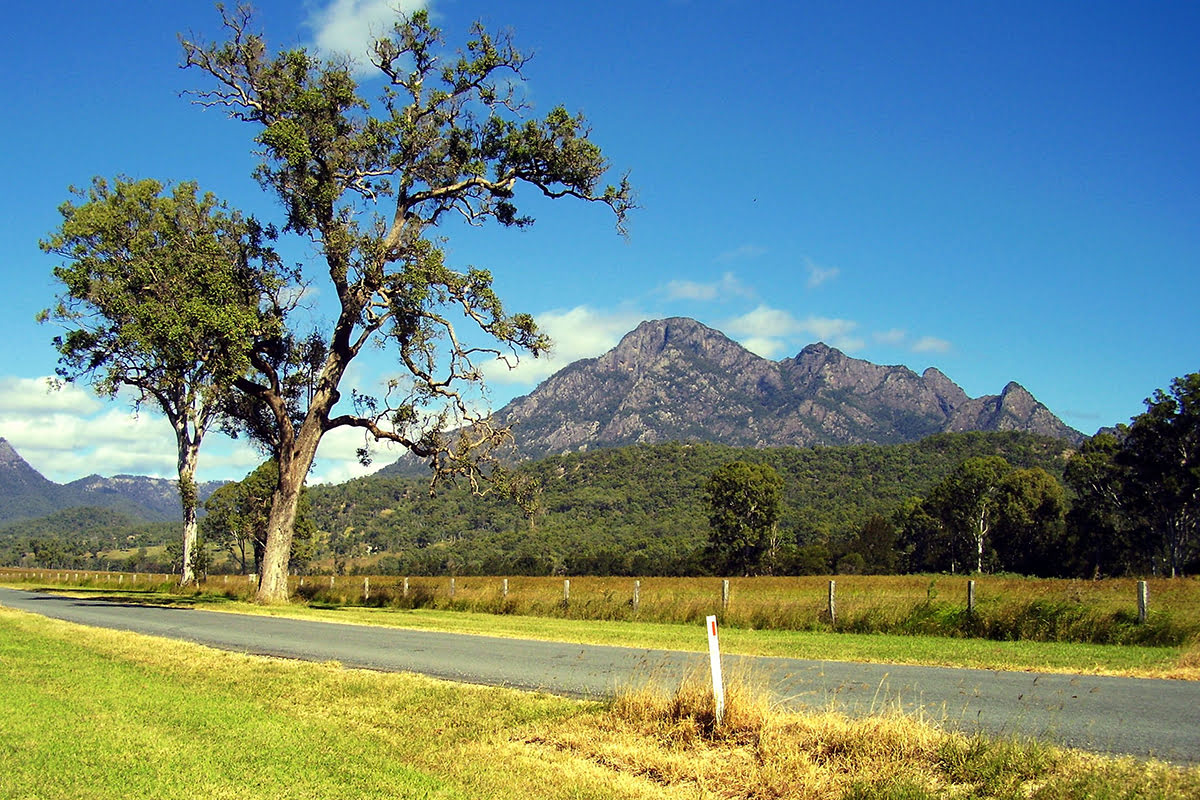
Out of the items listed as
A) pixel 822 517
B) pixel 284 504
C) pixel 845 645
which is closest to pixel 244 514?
pixel 284 504

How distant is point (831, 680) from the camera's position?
11.7m

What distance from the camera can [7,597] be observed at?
33.1m

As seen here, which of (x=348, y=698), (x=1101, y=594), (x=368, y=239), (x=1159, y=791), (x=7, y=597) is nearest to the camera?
(x=1159, y=791)

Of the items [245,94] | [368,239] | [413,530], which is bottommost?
[413,530]

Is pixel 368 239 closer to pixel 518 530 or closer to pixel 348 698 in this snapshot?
pixel 348 698

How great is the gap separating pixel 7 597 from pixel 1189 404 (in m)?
79.6

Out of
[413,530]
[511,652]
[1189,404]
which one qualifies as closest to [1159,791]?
[511,652]

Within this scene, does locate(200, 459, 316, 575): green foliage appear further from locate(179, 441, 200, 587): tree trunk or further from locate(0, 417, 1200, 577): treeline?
locate(179, 441, 200, 587): tree trunk

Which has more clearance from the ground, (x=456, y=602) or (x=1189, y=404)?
(x=1189, y=404)

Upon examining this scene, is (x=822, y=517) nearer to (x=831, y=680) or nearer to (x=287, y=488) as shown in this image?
(x=287, y=488)

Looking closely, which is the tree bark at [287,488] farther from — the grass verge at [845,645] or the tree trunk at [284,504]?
the grass verge at [845,645]

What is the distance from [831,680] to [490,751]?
19.2 feet

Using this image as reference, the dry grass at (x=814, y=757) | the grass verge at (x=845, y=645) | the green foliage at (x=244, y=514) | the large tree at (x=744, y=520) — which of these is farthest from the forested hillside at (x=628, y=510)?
the dry grass at (x=814, y=757)

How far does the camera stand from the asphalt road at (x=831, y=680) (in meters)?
8.23
